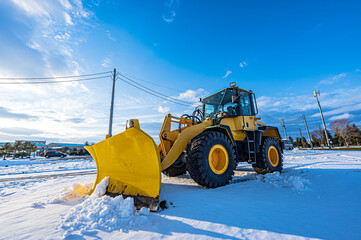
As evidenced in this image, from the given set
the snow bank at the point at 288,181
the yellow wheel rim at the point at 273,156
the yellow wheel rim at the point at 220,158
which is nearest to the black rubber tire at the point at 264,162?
the yellow wheel rim at the point at 273,156

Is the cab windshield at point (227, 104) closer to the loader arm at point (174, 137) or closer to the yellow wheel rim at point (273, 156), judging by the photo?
the loader arm at point (174, 137)

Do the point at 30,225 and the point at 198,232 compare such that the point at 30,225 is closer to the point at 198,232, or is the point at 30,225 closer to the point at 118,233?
the point at 118,233

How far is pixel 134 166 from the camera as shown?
2906mm

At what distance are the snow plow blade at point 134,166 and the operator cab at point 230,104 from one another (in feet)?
9.73

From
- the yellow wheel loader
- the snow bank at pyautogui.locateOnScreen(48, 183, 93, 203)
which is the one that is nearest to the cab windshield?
the yellow wheel loader

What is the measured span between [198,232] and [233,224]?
19.2 inches

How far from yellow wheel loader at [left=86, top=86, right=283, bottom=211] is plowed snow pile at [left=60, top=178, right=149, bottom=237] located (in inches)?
13.2

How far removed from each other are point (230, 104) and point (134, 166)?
153 inches

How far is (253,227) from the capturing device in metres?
1.91

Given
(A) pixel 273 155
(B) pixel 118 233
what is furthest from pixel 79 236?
(A) pixel 273 155

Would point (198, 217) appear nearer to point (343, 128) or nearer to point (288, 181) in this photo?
point (288, 181)

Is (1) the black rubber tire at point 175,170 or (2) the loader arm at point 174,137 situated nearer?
(2) the loader arm at point 174,137

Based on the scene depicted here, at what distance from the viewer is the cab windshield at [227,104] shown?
17.6ft

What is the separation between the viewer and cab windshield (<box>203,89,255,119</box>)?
538 cm
